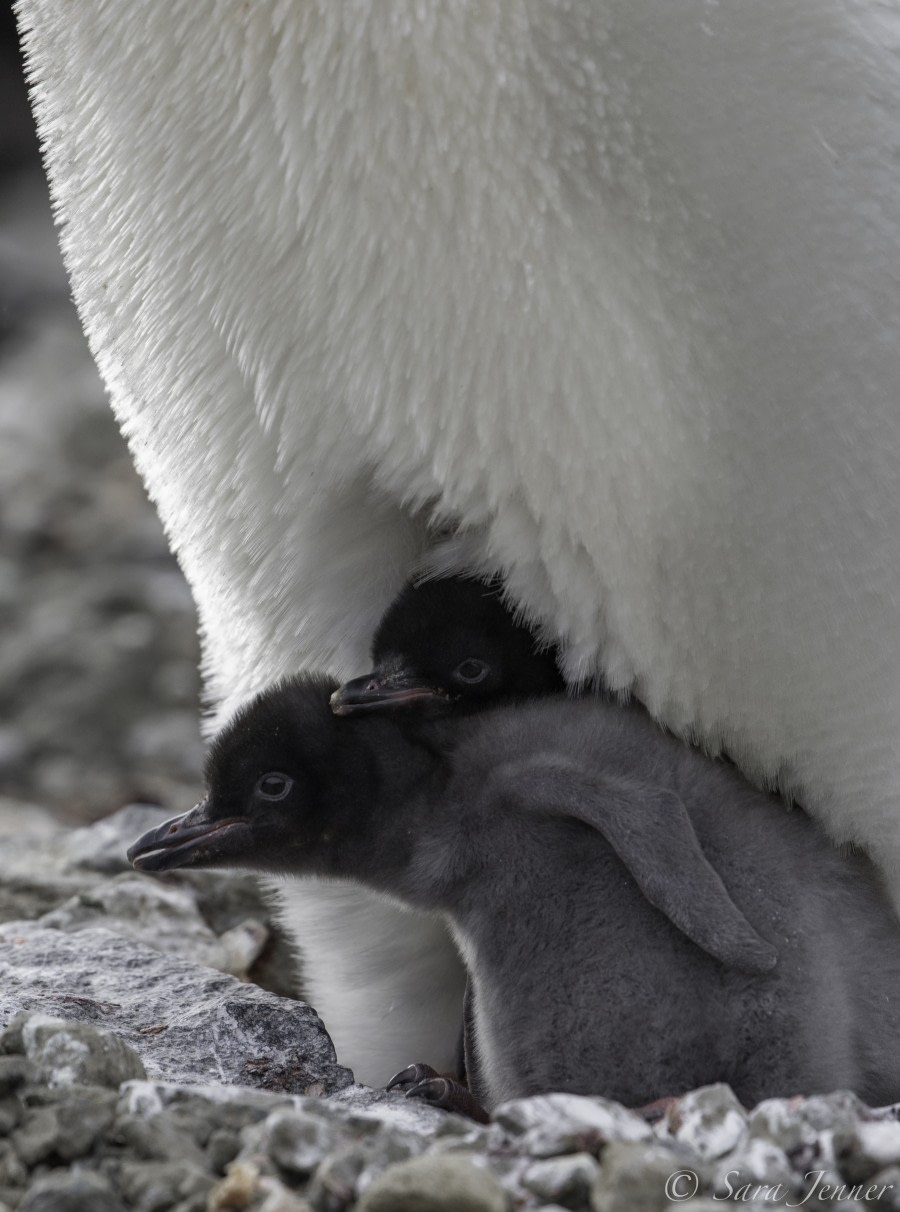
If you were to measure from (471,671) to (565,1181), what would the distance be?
45 cm

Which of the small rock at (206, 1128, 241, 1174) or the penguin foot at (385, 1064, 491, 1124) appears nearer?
the small rock at (206, 1128, 241, 1174)

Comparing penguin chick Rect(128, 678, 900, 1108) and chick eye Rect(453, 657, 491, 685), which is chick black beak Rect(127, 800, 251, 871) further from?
chick eye Rect(453, 657, 491, 685)

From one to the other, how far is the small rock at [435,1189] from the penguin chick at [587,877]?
292 mm

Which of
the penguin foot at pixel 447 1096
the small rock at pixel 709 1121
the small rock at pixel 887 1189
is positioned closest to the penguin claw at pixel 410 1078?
the penguin foot at pixel 447 1096

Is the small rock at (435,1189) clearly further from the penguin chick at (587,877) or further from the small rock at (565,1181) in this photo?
the penguin chick at (587,877)

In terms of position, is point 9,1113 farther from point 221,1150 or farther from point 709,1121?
point 709,1121

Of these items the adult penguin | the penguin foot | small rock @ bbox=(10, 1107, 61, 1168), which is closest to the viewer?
small rock @ bbox=(10, 1107, 61, 1168)

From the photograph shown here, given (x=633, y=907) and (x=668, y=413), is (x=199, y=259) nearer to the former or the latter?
(x=668, y=413)

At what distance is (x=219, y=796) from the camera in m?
1.22

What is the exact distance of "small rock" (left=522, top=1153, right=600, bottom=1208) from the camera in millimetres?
817

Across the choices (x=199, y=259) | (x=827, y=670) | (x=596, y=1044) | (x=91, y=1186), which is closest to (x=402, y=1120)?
(x=596, y=1044)

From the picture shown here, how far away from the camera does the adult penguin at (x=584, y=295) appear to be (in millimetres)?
1002

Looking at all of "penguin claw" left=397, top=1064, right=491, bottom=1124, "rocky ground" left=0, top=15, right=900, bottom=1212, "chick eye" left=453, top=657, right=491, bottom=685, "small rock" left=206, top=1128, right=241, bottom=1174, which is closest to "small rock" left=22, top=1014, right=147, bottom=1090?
"rocky ground" left=0, top=15, right=900, bottom=1212

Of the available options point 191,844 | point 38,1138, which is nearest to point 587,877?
point 191,844
